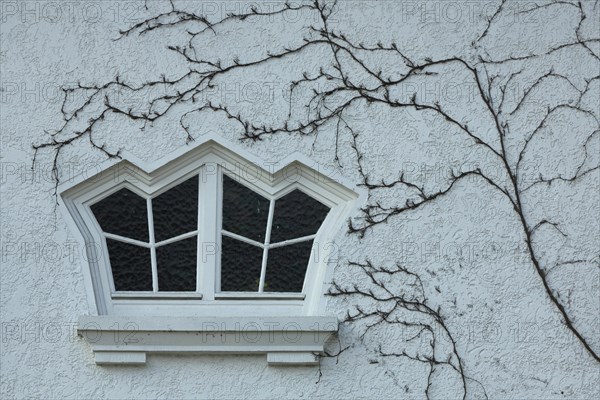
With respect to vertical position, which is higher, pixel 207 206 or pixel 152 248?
pixel 207 206

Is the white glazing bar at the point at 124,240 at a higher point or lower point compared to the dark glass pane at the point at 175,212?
lower

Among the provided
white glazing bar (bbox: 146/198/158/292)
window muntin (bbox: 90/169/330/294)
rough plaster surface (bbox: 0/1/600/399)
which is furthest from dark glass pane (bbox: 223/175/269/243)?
white glazing bar (bbox: 146/198/158/292)

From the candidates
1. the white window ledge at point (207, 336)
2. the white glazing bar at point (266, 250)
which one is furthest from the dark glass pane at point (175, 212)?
the white window ledge at point (207, 336)

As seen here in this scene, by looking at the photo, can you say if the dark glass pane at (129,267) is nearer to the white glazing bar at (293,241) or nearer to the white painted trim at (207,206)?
the white painted trim at (207,206)

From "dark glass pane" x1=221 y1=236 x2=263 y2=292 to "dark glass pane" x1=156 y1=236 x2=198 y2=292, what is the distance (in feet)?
0.52

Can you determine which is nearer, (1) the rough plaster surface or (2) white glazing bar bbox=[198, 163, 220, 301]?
(1) the rough plaster surface

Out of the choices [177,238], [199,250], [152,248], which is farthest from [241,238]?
[152,248]

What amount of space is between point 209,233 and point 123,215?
0.46 m

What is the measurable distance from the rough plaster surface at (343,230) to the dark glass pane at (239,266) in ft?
1.40

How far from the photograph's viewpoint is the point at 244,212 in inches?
232

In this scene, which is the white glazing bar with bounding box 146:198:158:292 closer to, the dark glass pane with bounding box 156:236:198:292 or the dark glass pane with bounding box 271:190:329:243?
the dark glass pane with bounding box 156:236:198:292

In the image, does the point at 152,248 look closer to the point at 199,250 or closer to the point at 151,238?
the point at 151,238

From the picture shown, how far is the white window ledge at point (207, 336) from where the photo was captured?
5477 millimetres

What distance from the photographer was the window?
5.77 metres
